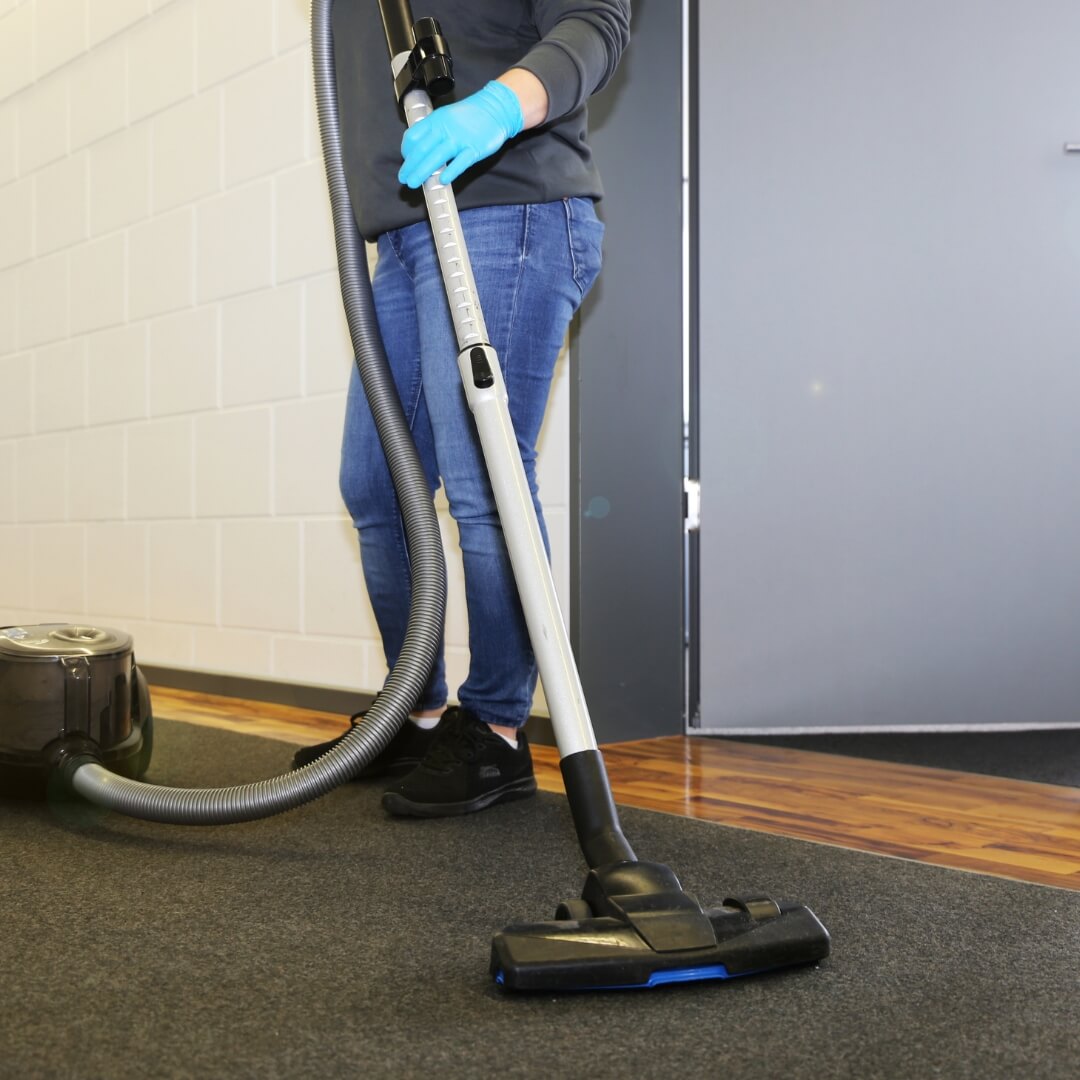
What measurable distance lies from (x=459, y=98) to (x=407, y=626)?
1.88 feet

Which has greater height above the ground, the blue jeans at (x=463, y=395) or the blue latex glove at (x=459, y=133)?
the blue latex glove at (x=459, y=133)

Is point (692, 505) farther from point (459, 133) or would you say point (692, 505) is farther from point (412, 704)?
point (459, 133)

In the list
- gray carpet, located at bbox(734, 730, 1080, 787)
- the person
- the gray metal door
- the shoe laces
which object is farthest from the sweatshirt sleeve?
gray carpet, located at bbox(734, 730, 1080, 787)

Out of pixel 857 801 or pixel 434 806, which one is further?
pixel 857 801

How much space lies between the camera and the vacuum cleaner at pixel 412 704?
76 cm

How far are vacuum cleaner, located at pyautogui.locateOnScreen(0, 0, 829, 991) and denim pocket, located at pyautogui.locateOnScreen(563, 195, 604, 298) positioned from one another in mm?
242

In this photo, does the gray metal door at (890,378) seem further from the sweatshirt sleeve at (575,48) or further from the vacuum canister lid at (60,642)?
the vacuum canister lid at (60,642)

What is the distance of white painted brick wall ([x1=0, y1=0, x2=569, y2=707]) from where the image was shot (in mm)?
2285

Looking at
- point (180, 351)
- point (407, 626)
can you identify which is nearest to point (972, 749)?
point (407, 626)

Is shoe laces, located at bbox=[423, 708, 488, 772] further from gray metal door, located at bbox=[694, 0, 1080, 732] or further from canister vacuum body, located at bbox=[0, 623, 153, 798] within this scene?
gray metal door, located at bbox=[694, 0, 1080, 732]

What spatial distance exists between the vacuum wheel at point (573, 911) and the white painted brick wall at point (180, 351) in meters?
1.06

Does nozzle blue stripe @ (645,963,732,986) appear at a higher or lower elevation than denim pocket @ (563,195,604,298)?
lower

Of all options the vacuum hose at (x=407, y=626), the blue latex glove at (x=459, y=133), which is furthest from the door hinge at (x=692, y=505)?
the blue latex glove at (x=459, y=133)

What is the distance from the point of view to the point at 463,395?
1.24m
